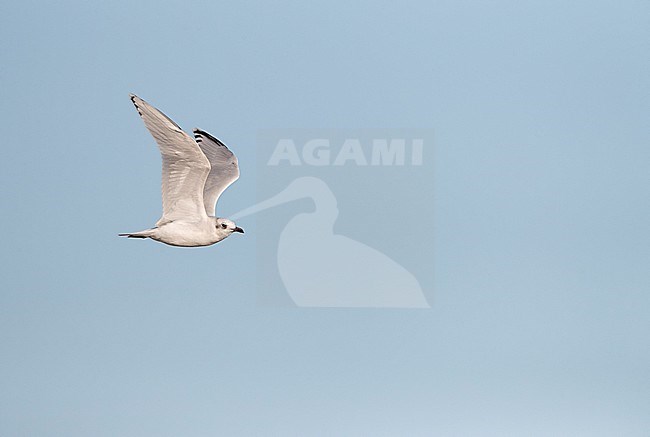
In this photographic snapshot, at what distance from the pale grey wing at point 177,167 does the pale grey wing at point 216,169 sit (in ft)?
0.61

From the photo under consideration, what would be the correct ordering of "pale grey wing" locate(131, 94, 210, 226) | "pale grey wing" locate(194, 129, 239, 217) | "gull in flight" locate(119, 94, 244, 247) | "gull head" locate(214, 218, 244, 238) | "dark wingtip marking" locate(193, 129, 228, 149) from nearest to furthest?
"pale grey wing" locate(131, 94, 210, 226) → "gull in flight" locate(119, 94, 244, 247) → "gull head" locate(214, 218, 244, 238) → "pale grey wing" locate(194, 129, 239, 217) → "dark wingtip marking" locate(193, 129, 228, 149)

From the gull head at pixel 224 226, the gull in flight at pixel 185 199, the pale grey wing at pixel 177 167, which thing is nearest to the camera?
the pale grey wing at pixel 177 167

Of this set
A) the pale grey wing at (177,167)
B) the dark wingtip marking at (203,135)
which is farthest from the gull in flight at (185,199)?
the dark wingtip marking at (203,135)

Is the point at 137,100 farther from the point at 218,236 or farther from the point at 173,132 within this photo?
the point at 218,236

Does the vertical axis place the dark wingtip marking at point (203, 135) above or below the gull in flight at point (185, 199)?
above

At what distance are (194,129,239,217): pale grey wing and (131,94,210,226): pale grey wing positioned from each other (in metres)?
0.18

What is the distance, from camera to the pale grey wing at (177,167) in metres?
4.16

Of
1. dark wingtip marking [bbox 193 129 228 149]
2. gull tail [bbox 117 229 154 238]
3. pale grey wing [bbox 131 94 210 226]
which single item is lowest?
gull tail [bbox 117 229 154 238]

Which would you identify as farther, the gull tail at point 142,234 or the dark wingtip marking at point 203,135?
the dark wingtip marking at point 203,135

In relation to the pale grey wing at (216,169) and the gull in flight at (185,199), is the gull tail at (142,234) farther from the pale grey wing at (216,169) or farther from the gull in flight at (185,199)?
the pale grey wing at (216,169)

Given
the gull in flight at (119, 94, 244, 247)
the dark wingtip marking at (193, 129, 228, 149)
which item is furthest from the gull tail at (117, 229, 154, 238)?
the dark wingtip marking at (193, 129, 228, 149)

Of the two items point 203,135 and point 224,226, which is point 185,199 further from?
point 203,135

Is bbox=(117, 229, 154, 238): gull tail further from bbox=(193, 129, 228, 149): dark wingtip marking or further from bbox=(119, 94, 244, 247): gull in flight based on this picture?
bbox=(193, 129, 228, 149): dark wingtip marking

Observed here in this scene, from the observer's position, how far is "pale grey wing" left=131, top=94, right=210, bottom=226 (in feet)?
13.6
